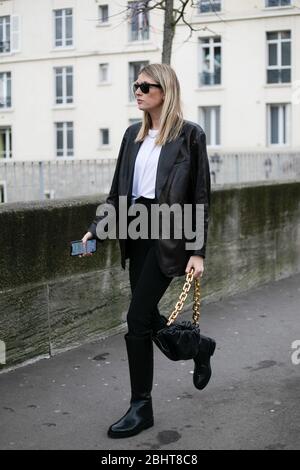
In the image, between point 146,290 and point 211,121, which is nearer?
point 146,290

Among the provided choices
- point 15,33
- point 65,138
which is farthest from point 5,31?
point 65,138

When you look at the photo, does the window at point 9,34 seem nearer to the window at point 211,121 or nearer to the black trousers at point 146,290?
the window at point 211,121

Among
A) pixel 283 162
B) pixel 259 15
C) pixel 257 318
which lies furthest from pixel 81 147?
pixel 257 318

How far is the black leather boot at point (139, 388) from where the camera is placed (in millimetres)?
4062

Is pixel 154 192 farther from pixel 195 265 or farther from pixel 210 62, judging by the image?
pixel 210 62

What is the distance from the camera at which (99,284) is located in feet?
20.2

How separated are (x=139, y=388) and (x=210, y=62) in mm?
37368

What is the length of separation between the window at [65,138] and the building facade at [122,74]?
0.06 metres

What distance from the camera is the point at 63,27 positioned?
4397cm

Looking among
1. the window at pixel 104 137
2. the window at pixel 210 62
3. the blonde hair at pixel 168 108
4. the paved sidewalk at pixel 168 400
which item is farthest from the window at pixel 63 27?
the blonde hair at pixel 168 108

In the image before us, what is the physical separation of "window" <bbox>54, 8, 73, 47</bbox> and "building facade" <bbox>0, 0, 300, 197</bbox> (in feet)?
0.19

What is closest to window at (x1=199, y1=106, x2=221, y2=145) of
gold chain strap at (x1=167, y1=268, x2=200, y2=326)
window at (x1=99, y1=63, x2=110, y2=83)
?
window at (x1=99, y1=63, x2=110, y2=83)

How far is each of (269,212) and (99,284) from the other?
10.4 feet

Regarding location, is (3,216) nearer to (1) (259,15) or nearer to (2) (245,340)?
(2) (245,340)
